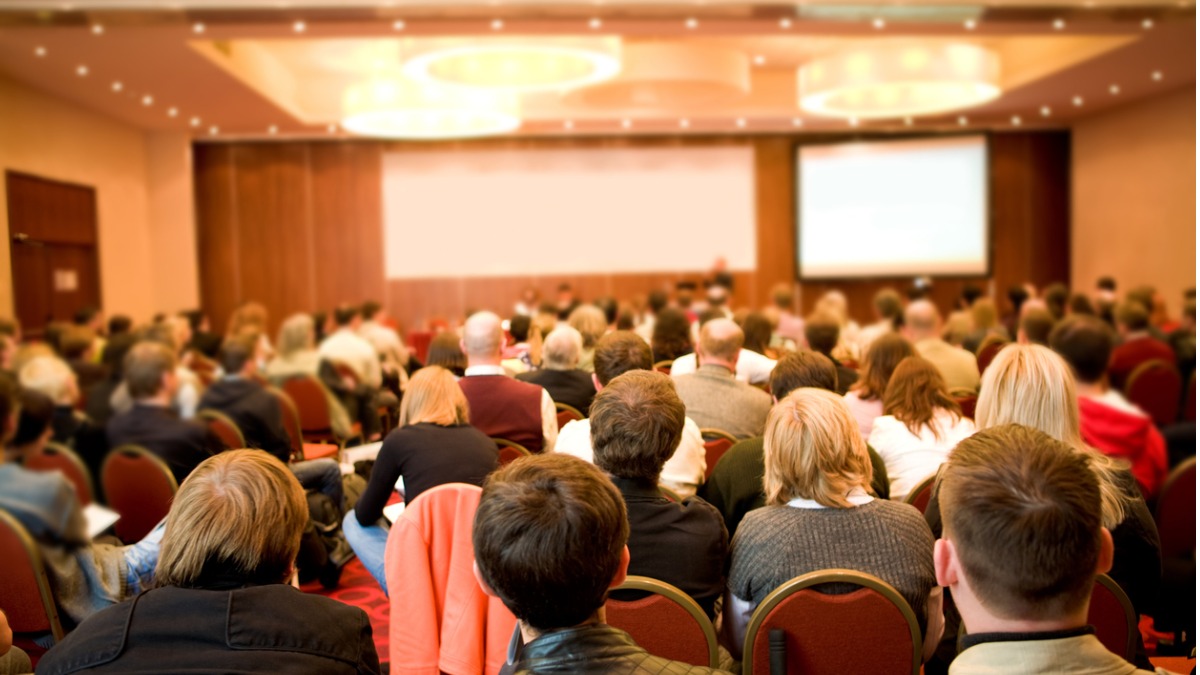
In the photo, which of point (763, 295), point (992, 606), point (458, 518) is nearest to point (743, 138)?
point (763, 295)

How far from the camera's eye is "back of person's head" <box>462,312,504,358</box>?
4.20 meters

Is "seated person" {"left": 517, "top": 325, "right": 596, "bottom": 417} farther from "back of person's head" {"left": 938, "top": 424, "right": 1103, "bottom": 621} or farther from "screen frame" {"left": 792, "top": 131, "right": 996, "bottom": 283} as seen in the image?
"screen frame" {"left": 792, "top": 131, "right": 996, "bottom": 283}

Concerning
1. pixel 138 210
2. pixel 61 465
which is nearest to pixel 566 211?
pixel 138 210

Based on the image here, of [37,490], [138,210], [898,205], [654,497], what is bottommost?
[654,497]

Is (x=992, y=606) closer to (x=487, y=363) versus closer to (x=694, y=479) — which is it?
(x=694, y=479)

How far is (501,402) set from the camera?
4066 millimetres

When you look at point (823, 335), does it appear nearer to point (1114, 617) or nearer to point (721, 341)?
point (721, 341)

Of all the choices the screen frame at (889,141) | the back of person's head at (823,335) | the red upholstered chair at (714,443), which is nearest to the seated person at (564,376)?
the red upholstered chair at (714,443)

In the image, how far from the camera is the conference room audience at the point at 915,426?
10.9ft

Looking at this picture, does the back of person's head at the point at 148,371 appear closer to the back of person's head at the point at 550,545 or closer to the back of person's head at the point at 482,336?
the back of person's head at the point at 482,336

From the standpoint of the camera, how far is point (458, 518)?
8.86 feet

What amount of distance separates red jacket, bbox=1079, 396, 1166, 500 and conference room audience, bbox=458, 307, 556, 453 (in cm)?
201

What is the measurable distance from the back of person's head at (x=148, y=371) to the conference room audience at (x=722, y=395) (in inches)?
79.7

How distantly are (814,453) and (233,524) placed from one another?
4.49 feet
